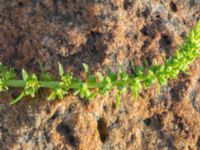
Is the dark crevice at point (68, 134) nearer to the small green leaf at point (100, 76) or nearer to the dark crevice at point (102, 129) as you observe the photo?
the dark crevice at point (102, 129)

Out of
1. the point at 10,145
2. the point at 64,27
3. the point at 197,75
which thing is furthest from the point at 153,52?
the point at 10,145

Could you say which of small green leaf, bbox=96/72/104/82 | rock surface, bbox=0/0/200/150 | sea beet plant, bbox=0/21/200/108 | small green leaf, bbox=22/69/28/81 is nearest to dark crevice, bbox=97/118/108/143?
rock surface, bbox=0/0/200/150

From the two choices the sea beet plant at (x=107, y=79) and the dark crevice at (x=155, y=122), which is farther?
the dark crevice at (x=155, y=122)

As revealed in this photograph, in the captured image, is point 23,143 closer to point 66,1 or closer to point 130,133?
point 130,133

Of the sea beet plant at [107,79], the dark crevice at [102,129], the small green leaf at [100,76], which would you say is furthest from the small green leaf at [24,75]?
the dark crevice at [102,129]

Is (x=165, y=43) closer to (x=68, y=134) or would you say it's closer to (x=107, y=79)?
(x=107, y=79)
